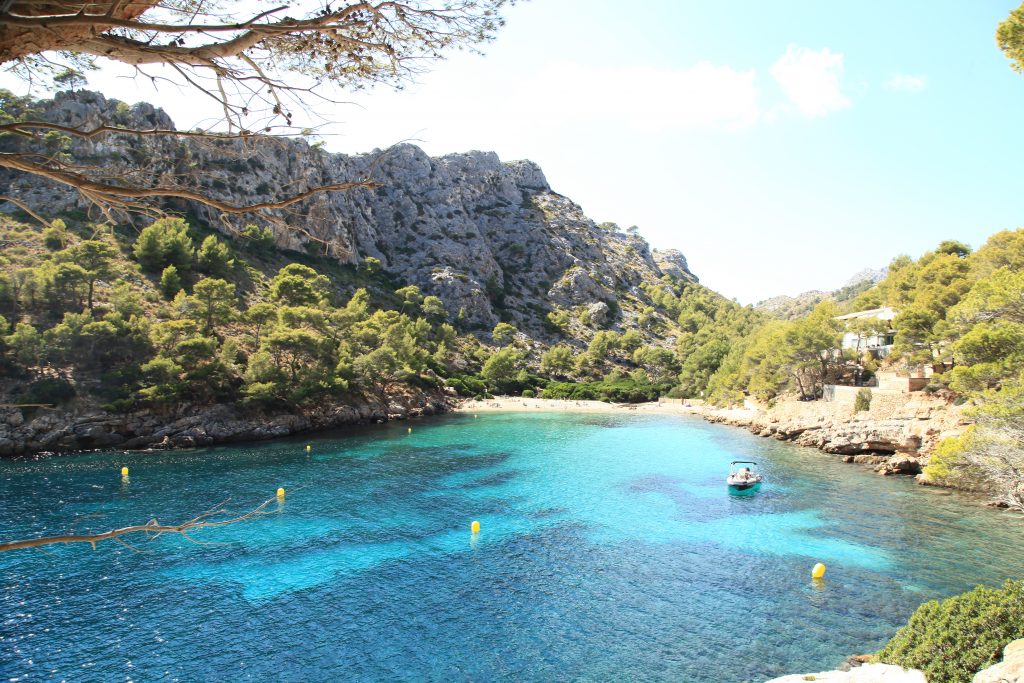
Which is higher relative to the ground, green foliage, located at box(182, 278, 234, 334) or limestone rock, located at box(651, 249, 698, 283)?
limestone rock, located at box(651, 249, 698, 283)

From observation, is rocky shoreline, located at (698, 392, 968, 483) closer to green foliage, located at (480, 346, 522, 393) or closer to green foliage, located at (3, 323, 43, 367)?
green foliage, located at (480, 346, 522, 393)

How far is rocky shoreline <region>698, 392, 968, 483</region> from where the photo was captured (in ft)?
109

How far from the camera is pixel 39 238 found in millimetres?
53531

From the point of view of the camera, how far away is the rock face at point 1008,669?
8.20 m

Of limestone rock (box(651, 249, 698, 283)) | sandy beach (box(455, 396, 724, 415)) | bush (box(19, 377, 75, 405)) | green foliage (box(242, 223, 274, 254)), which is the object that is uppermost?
limestone rock (box(651, 249, 698, 283))

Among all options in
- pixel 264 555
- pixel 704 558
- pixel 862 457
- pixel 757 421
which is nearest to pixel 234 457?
pixel 264 555

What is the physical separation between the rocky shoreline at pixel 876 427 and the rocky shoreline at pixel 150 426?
137ft

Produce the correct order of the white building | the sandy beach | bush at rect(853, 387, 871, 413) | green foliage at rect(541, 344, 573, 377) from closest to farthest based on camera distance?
bush at rect(853, 387, 871, 413) → the white building → the sandy beach → green foliage at rect(541, 344, 573, 377)

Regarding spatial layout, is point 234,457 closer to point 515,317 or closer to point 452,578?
point 452,578

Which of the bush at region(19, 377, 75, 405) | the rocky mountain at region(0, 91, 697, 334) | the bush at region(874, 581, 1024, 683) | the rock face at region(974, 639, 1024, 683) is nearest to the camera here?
the rock face at region(974, 639, 1024, 683)

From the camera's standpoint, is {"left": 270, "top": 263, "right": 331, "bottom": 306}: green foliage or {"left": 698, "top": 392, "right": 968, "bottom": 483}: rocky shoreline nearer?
{"left": 698, "top": 392, "right": 968, "bottom": 483}: rocky shoreline

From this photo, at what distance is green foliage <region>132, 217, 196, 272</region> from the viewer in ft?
189

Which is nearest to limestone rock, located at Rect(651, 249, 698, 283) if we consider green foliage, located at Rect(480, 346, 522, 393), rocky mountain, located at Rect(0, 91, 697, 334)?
rocky mountain, located at Rect(0, 91, 697, 334)

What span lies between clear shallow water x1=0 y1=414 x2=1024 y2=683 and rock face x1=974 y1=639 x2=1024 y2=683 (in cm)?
541
